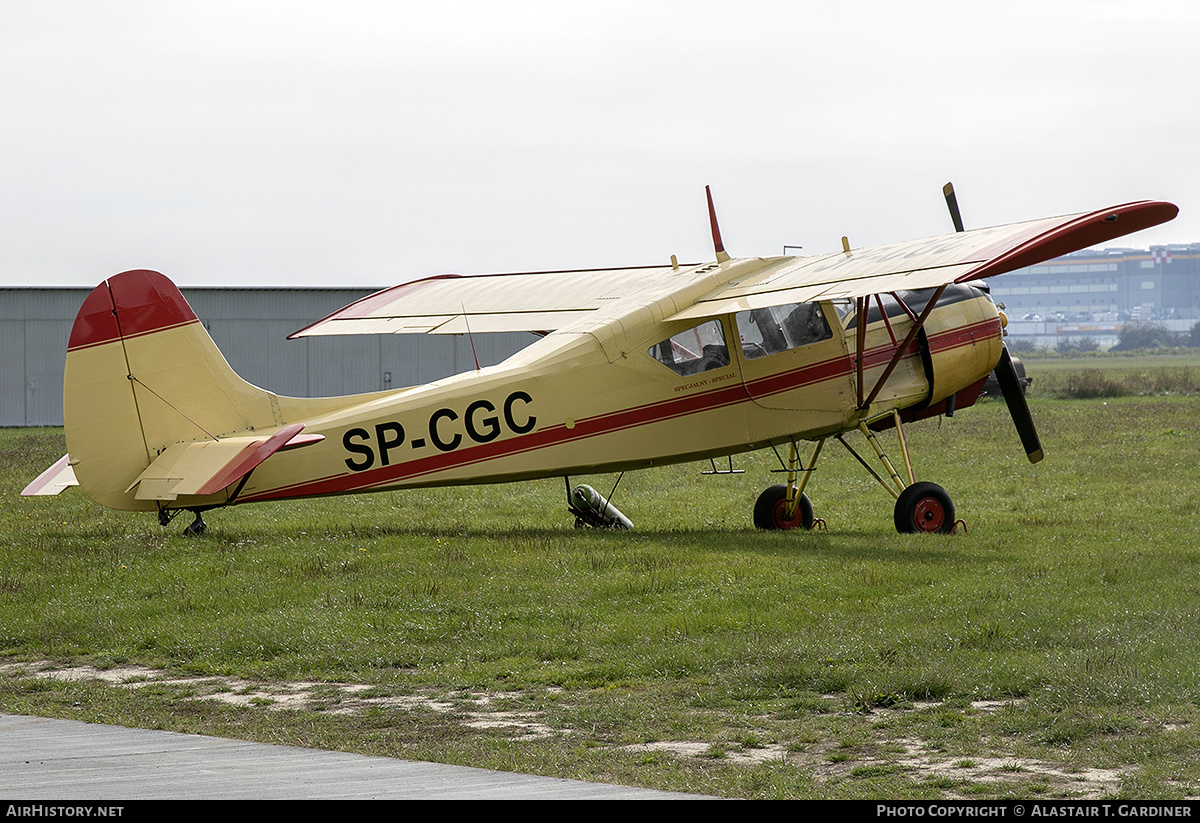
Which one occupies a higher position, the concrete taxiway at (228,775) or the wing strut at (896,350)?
the wing strut at (896,350)

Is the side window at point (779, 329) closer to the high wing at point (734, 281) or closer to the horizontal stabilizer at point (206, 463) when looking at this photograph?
the high wing at point (734, 281)

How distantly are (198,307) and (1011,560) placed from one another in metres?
31.3

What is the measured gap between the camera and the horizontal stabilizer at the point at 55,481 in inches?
457

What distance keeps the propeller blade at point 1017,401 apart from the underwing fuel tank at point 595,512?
4.57 metres

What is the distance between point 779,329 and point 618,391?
1.92 meters

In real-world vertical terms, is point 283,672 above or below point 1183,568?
above

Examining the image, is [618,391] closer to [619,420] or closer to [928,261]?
[619,420]

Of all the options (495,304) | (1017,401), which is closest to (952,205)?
(1017,401)

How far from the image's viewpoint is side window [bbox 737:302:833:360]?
508 inches

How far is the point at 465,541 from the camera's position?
39.0ft

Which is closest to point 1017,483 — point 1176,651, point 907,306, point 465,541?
point 907,306

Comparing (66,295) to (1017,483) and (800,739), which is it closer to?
(1017,483)

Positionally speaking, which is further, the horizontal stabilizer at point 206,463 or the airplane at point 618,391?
the airplane at point 618,391

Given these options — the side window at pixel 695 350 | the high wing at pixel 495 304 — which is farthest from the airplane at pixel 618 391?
the high wing at pixel 495 304
